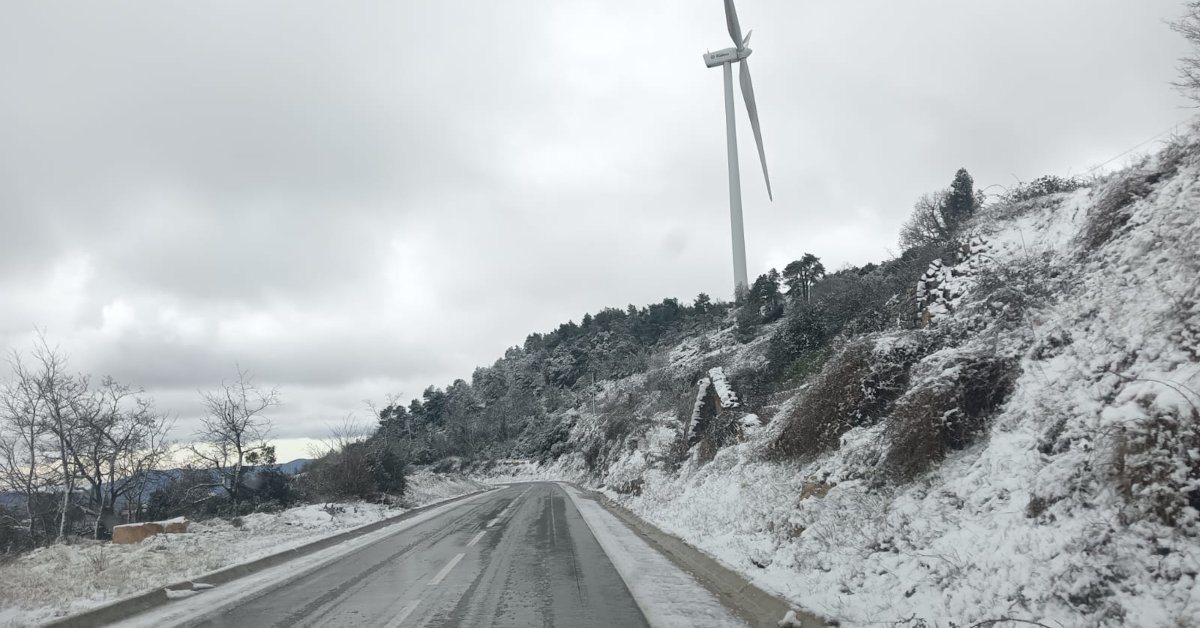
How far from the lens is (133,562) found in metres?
11.6

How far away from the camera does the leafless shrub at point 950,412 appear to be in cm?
833

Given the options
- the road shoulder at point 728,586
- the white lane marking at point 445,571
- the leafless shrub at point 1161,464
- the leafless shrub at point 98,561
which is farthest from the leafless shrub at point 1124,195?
the leafless shrub at point 98,561

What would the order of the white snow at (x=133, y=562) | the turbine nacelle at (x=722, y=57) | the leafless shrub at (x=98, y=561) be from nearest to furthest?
the white snow at (x=133, y=562)
the leafless shrub at (x=98, y=561)
the turbine nacelle at (x=722, y=57)

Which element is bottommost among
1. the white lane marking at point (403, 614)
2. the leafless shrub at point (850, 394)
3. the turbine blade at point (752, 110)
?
the white lane marking at point (403, 614)

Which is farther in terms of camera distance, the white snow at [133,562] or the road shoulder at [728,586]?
the white snow at [133,562]

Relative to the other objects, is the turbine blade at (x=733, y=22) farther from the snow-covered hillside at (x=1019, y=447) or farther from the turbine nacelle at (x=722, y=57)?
the snow-covered hillside at (x=1019, y=447)

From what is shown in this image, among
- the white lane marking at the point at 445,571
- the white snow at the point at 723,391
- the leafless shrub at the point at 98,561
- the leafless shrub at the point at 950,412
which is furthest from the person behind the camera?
the white snow at the point at 723,391

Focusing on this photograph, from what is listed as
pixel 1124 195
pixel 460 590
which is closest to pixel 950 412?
pixel 1124 195

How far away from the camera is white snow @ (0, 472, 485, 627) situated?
847 centimetres

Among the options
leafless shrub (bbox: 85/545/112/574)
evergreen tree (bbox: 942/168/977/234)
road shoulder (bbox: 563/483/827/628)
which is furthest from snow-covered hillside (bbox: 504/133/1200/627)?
evergreen tree (bbox: 942/168/977/234)

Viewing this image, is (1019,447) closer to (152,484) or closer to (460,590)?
(460,590)

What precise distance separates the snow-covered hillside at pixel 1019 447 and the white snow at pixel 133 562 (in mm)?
9131

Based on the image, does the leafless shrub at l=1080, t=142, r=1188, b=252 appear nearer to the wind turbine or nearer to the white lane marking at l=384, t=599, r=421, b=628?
the white lane marking at l=384, t=599, r=421, b=628

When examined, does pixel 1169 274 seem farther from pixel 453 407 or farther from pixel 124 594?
pixel 453 407
